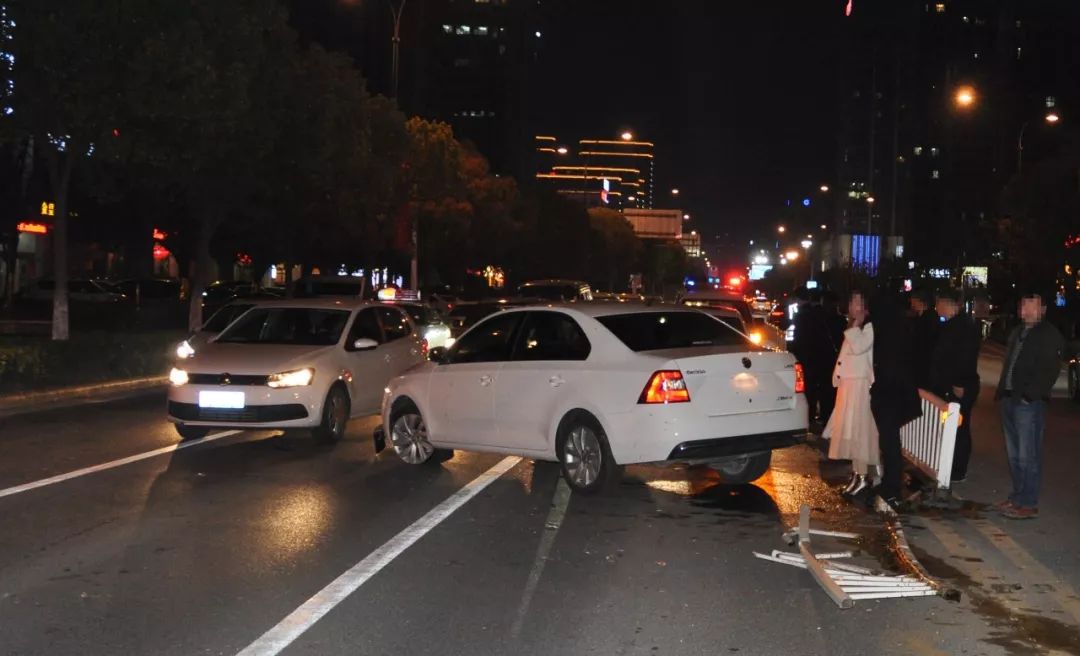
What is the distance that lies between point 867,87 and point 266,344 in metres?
179

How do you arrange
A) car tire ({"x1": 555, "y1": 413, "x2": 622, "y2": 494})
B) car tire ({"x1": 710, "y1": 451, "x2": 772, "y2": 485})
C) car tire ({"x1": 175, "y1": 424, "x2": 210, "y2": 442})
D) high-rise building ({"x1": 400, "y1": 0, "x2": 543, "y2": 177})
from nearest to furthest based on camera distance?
car tire ({"x1": 555, "y1": 413, "x2": 622, "y2": 494}), car tire ({"x1": 710, "y1": 451, "x2": 772, "y2": 485}), car tire ({"x1": 175, "y1": 424, "x2": 210, "y2": 442}), high-rise building ({"x1": 400, "y1": 0, "x2": 543, "y2": 177})

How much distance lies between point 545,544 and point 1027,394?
3.87m

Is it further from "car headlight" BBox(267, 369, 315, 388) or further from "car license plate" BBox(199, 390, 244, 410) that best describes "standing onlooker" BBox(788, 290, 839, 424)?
"car license plate" BBox(199, 390, 244, 410)

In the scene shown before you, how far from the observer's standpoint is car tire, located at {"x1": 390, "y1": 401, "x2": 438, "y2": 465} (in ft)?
39.7

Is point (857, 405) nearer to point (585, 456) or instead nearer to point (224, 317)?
point (585, 456)

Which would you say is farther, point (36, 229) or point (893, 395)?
point (36, 229)

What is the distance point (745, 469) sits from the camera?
11109mm

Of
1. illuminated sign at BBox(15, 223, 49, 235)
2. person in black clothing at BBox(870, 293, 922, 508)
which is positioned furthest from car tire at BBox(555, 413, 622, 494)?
illuminated sign at BBox(15, 223, 49, 235)

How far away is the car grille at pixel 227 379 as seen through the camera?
42.6ft

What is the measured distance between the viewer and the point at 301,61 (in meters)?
26.4

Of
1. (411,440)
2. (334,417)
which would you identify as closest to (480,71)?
(334,417)

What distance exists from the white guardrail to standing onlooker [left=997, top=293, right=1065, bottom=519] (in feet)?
1.41

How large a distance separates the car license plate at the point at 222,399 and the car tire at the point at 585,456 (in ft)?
13.8

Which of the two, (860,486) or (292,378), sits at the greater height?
(292,378)
